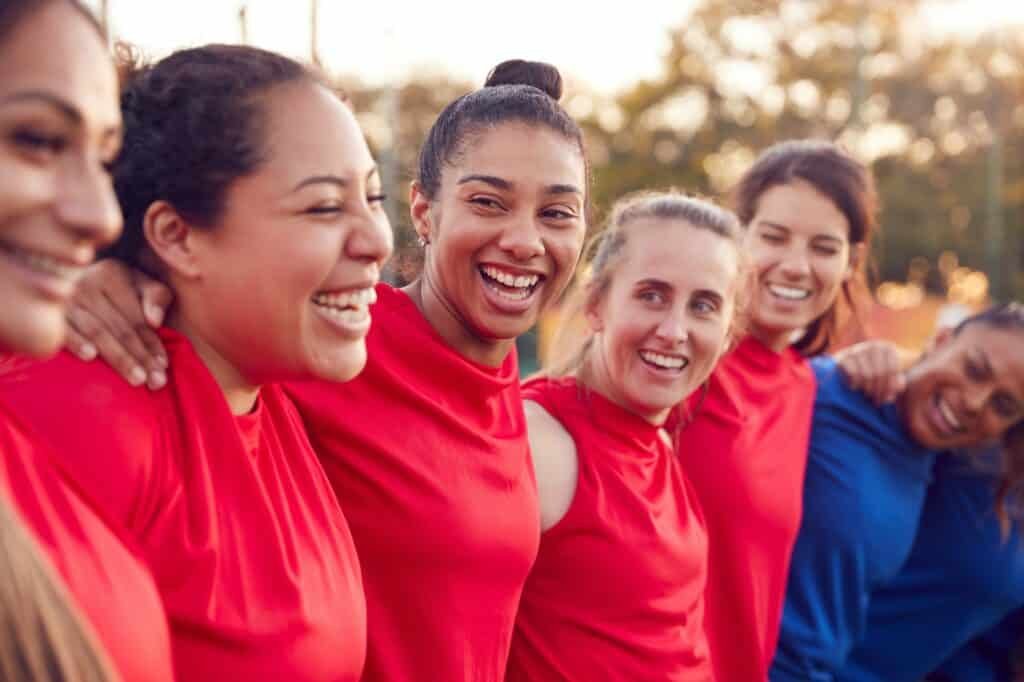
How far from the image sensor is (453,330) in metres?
2.72

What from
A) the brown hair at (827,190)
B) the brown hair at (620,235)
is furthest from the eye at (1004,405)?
the brown hair at (620,235)

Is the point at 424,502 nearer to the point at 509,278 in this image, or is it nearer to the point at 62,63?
the point at 509,278

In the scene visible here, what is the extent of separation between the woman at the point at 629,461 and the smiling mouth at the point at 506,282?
0.47 m

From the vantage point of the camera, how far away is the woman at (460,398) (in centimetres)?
243

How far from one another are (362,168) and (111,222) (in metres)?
0.65

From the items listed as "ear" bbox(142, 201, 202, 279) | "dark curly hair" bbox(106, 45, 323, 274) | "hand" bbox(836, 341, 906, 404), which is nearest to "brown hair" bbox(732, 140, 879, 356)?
"hand" bbox(836, 341, 906, 404)

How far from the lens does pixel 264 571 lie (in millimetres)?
1883

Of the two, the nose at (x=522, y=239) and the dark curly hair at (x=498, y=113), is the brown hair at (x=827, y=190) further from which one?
the nose at (x=522, y=239)

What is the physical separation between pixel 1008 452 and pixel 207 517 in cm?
321

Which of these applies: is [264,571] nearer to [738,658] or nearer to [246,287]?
[246,287]

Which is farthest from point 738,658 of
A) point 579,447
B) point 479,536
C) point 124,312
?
point 124,312

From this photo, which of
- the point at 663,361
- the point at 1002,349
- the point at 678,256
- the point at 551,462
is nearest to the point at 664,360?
the point at 663,361

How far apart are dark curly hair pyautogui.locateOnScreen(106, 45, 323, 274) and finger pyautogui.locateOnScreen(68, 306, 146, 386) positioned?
0.18m

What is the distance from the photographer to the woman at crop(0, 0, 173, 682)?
1.25 m
